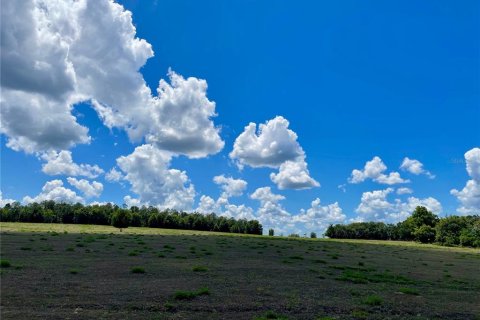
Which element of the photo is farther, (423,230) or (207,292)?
(423,230)

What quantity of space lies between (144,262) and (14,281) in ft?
34.5

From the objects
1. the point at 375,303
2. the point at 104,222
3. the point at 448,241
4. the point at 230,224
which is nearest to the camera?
the point at 375,303

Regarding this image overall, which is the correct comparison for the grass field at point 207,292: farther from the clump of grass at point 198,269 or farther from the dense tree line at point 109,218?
the dense tree line at point 109,218

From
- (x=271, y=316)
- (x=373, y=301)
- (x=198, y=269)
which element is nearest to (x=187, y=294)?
(x=271, y=316)

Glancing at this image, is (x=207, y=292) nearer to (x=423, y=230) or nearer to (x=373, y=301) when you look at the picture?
(x=373, y=301)

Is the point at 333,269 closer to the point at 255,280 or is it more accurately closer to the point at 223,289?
the point at 255,280

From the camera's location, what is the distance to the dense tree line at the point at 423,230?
117169mm

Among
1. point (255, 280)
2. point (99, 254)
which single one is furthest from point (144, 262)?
point (255, 280)

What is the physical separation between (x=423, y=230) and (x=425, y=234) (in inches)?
59.9

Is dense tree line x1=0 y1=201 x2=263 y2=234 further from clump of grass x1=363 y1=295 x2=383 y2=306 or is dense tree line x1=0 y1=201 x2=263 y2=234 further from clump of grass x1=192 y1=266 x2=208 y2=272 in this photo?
clump of grass x1=363 y1=295 x2=383 y2=306

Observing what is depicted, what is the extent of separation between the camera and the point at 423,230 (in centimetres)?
13138

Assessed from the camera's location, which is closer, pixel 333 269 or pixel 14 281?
pixel 14 281

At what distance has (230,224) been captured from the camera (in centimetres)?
17512

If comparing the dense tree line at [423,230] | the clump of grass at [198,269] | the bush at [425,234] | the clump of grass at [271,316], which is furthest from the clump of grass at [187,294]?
the bush at [425,234]
